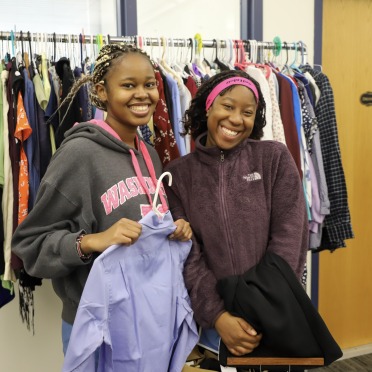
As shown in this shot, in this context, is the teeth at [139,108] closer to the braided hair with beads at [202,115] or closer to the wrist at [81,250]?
the braided hair with beads at [202,115]

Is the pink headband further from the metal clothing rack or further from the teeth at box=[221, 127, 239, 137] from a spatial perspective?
the metal clothing rack

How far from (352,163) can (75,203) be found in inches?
81.3

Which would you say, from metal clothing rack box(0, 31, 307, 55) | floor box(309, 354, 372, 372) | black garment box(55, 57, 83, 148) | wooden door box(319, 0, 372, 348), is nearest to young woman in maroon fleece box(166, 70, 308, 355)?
black garment box(55, 57, 83, 148)

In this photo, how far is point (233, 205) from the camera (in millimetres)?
1279

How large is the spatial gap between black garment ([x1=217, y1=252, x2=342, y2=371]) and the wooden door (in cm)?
165

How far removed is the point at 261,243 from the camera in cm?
127

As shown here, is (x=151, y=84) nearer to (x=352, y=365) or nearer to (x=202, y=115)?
(x=202, y=115)

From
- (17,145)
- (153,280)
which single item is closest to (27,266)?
(153,280)

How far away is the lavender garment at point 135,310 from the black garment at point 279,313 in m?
0.16

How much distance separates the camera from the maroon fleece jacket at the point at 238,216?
125 centimetres

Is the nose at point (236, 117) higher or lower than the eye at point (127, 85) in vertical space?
lower


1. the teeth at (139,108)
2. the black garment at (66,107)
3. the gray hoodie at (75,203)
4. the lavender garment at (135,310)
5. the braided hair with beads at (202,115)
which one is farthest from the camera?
the black garment at (66,107)

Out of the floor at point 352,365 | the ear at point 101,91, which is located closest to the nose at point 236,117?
the ear at point 101,91

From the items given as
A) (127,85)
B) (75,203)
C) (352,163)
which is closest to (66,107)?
(127,85)
